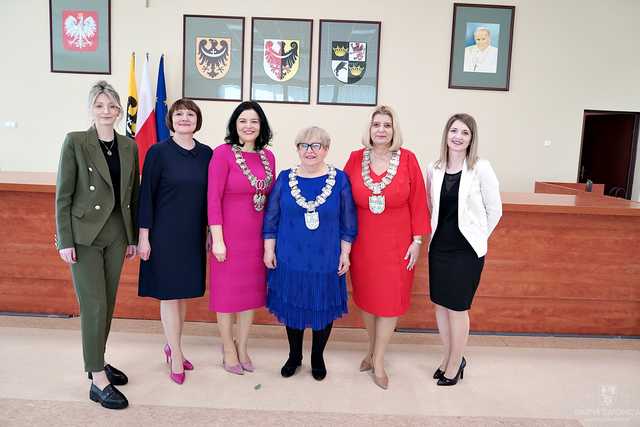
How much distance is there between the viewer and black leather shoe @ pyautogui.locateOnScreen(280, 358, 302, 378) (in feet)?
8.50

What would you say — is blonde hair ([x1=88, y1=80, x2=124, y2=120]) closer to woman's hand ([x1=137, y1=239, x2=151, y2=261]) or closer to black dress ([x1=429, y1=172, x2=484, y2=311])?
woman's hand ([x1=137, y1=239, x2=151, y2=261])

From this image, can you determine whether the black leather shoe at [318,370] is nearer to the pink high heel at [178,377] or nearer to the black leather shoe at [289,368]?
the black leather shoe at [289,368]

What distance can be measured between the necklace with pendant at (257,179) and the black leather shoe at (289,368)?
0.88m

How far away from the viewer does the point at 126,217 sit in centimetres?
227

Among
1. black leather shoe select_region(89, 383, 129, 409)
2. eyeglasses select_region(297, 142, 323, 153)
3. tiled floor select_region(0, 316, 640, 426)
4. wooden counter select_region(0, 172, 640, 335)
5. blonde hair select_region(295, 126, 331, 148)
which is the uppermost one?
blonde hair select_region(295, 126, 331, 148)

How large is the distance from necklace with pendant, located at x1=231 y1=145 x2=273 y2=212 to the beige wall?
14.8 ft

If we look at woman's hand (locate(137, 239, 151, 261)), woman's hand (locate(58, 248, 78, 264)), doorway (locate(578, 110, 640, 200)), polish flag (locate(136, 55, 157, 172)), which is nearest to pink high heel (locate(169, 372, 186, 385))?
woman's hand (locate(137, 239, 151, 261))

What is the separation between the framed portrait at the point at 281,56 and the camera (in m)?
6.60

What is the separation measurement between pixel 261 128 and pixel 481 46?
5.39 meters

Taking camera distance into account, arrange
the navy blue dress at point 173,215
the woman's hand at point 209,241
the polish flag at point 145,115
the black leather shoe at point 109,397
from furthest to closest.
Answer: the polish flag at point 145,115 → the woman's hand at point 209,241 → the navy blue dress at point 173,215 → the black leather shoe at point 109,397

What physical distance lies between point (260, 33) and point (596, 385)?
5827 mm

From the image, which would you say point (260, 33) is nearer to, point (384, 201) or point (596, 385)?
point (384, 201)

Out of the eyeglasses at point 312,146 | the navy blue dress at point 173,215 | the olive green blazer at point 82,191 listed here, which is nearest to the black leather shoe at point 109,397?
the navy blue dress at point 173,215

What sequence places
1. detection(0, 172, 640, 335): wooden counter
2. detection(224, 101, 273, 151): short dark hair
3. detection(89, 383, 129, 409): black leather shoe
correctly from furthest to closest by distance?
detection(0, 172, 640, 335): wooden counter, detection(224, 101, 273, 151): short dark hair, detection(89, 383, 129, 409): black leather shoe
